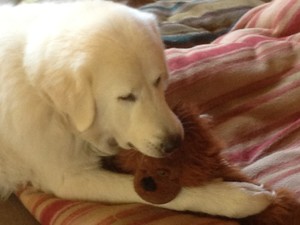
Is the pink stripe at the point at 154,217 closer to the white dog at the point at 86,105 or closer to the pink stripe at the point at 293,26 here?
the white dog at the point at 86,105

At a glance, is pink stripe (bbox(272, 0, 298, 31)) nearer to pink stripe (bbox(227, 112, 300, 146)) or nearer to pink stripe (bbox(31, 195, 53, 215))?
pink stripe (bbox(227, 112, 300, 146))

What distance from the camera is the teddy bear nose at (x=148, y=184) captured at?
1246mm

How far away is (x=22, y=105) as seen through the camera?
4.53 feet

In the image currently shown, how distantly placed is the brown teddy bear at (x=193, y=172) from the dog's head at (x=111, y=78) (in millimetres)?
29

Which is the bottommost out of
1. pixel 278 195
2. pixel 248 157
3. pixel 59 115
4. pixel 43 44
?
pixel 248 157

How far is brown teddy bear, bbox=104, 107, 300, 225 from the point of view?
1256mm

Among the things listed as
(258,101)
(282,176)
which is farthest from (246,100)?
(282,176)

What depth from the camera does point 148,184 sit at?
126 centimetres

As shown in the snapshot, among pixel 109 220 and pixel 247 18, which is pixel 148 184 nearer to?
pixel 109 220

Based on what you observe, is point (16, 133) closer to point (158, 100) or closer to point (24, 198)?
point (24, 198)

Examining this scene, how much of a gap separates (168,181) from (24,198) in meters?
0.43

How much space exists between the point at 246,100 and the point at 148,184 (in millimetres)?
586

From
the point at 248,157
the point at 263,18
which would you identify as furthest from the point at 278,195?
the point at 263,18

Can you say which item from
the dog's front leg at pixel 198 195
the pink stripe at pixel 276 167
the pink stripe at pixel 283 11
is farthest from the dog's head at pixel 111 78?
the pink stripe at pixel 283 11
